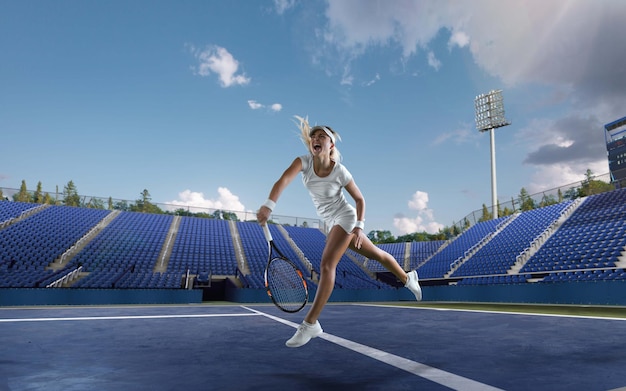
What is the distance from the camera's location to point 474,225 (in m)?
35.0

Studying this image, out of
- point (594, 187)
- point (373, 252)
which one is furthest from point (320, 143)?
point (594, 187)

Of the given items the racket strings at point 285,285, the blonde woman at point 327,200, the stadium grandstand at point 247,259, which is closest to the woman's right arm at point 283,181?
the blonde woman at point 327,200

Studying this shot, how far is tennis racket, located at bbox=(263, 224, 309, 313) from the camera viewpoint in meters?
4.44

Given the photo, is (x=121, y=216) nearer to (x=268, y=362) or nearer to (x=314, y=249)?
(x=314, y=249)

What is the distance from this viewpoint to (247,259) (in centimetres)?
2945

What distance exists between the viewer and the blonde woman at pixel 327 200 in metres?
3.93

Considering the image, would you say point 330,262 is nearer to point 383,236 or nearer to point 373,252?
point 373,252

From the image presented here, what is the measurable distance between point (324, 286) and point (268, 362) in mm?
979

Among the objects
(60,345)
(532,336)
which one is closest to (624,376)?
(532,336)

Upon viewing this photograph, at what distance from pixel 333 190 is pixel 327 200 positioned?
166mm

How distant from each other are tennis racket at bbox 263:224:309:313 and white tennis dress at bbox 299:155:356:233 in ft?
2.51

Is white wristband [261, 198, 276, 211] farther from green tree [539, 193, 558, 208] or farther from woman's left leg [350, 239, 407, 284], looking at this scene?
green tree [539, 193, 558, 208]

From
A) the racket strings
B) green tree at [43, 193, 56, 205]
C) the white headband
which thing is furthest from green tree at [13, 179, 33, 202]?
the white headband

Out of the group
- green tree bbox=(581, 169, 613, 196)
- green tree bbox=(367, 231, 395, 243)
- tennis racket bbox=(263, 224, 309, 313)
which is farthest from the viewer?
green tree bbox=(367, 231, 395, 243)
